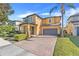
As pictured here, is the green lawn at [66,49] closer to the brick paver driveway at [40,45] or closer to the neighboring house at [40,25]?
the brick paver driveway at [40,45]

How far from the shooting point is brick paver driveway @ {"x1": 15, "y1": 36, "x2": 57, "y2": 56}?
4227mm

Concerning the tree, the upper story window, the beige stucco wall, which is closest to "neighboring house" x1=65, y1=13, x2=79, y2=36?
the beige stucco wall

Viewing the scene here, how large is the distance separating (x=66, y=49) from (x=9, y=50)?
0.83m

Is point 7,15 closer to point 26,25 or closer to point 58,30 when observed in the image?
point 26,25

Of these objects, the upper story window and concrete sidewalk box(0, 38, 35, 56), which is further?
the upper story window

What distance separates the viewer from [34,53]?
13.9 feet

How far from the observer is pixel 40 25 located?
4.37m

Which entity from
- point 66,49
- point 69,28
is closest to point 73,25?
point 69,28

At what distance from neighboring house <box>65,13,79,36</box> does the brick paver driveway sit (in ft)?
0.80

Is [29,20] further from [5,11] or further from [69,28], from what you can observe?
[69,28]

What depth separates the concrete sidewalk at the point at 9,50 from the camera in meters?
4.21

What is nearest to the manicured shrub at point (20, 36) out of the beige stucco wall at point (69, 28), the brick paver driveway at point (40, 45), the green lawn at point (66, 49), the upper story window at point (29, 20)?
the brick paver driveway at point (40, 45)

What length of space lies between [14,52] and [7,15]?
557mm

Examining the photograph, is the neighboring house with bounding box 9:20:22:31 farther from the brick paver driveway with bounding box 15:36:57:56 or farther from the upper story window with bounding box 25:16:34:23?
the brick paver driveway with bounding box 15:36:57:56
